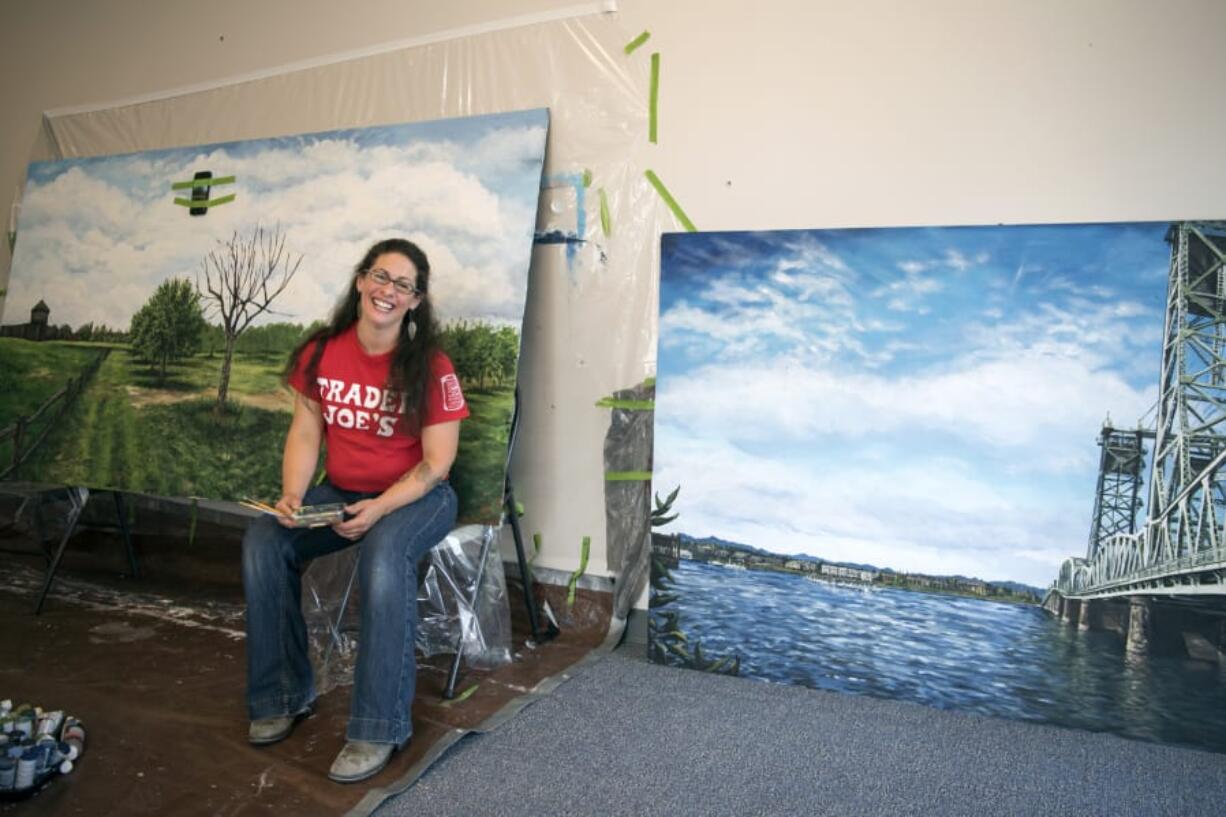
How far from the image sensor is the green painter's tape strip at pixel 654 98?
227 centimetres

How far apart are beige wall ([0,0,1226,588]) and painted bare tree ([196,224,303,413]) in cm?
86

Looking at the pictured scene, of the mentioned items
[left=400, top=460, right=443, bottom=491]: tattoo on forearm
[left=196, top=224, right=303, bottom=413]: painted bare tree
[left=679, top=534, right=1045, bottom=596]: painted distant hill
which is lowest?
[left=679, top=534, right=1045, bottom=596]: painted distant hill

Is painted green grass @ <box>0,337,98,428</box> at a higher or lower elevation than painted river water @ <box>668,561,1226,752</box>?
higher

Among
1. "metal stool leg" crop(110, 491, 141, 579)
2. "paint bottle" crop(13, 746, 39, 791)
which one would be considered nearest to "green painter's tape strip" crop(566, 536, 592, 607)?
"paint bottle" crop(13, 746, 39, 791)

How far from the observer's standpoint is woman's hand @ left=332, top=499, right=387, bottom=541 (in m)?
1.75

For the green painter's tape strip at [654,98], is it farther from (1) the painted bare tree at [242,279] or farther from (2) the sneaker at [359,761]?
(2) the sneaker at [359,761]

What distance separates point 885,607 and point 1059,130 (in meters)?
1.19

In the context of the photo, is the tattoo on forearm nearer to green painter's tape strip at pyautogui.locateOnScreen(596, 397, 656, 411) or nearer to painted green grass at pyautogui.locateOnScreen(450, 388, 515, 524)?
painted green grass at pyautogui.locateOnScreen(450, 388, 515, 524)

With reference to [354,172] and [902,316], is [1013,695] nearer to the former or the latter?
[902,316]

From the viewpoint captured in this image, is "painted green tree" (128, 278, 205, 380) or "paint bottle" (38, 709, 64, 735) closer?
"paint bottle" (38, 709, 64, 735)

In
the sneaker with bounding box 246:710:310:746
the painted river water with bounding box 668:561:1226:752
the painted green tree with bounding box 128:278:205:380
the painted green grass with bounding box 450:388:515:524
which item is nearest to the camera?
the sneaker with bounding box 246:710:310:746

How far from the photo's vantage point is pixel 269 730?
1669 mm

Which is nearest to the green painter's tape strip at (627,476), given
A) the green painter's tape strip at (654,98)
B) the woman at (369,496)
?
the woman at (369,496)

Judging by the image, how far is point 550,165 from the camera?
7.86ft
